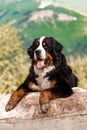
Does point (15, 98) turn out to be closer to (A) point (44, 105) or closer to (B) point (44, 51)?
(A) point (44, 105)

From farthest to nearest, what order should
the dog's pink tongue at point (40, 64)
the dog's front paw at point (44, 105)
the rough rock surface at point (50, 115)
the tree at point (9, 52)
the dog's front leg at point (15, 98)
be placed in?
the tree at point (9, 52), the dog's pink tongue at point (40, 64), the dog's front leg at point (15, 98), the dog's front paw at point (44, 105), the rough rock surface at point (50, 115)

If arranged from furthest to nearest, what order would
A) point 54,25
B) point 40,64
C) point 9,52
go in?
point 54,25 < point 9,52 < point 40,64

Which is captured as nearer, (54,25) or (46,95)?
(46,95)

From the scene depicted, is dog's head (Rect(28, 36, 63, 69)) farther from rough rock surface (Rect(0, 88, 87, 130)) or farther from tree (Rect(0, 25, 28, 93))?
tree (Rect(0, 25, 28, 93))

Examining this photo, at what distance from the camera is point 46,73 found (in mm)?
8797

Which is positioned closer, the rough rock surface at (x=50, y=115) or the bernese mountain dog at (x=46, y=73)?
the rough rock surface at (x=50, y=115)

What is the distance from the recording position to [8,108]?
845cm

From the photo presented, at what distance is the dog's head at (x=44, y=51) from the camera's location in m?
8.57

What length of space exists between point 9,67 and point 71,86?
67.8m

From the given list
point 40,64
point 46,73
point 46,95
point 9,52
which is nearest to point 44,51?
point 40,64

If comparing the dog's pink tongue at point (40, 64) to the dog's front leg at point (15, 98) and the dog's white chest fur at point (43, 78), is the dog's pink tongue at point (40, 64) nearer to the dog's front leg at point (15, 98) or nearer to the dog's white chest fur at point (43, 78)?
the dog's white chest fur at point (43, 78)

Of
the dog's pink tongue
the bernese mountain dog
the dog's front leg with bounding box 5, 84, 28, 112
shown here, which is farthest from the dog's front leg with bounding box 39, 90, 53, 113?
the dog's pink tongue

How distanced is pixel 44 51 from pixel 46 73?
416 mm

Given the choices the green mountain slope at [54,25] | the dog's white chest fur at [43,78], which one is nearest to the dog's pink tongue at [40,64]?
the dog's white chest fur at [43,78]
